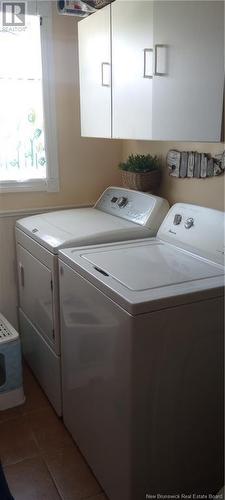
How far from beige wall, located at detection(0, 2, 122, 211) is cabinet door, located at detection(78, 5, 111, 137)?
26cm

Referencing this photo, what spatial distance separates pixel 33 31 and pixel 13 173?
2.72ft

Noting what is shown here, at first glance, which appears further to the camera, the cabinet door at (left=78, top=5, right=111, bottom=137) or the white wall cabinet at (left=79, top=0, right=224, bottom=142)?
the cabinet door at (left=78, top=5, right=111, bottom=137)

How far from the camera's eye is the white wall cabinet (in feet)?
4.60

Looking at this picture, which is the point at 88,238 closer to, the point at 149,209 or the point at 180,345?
the point at 149,209

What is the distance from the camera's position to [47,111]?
2.49 meters

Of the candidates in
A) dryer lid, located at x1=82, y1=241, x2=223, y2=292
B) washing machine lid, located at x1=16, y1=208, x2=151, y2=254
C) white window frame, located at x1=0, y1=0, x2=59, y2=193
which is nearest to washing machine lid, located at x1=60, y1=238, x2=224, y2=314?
dryer lid, located at x1=82, y1=241, x2=223, y2=292

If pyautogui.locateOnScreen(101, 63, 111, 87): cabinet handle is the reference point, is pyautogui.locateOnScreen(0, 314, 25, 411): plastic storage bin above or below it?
below

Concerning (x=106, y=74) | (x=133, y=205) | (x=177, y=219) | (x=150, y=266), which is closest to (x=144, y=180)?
(x=133, y=205)

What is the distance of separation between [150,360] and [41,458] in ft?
3.10

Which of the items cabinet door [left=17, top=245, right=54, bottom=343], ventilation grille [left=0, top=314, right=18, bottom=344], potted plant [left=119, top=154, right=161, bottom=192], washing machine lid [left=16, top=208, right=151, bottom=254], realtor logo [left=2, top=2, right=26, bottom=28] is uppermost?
realtor logo [left=2, top=2, right=26, bottom=28]

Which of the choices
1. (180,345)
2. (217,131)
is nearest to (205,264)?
(180,345)

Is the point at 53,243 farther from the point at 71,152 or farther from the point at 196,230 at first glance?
the point at 71,152

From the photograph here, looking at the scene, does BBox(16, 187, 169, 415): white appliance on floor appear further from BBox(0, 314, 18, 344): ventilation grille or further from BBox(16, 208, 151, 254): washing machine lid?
BBox(0, 314, 18, 344): ventilation grille

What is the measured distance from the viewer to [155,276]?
58.6 inches
